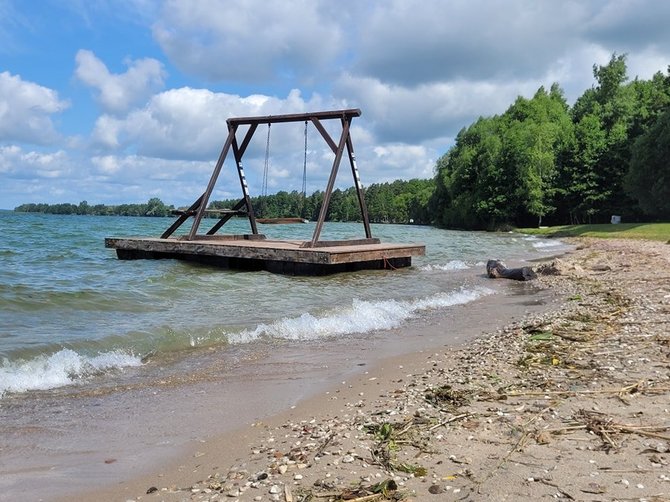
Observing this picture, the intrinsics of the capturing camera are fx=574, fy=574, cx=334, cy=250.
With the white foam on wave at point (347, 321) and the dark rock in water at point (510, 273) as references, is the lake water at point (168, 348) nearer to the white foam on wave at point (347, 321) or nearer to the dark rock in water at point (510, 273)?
the white foam on wave at point (347, 321)

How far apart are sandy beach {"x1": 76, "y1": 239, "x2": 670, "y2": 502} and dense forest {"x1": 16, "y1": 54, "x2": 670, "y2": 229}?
45678 millimetres

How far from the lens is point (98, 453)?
4.58m

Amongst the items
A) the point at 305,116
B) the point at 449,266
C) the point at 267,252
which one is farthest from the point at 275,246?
the point at 449,266

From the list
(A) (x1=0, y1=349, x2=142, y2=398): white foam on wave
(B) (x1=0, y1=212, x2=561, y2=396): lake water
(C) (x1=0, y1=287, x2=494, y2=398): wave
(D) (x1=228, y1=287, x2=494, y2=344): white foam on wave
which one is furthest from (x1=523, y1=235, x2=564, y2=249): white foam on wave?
(A) (x1=0, y1=349, x2=142, y2=398): white foam on wave

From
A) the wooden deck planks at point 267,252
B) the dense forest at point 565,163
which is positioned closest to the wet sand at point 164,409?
the wooden deck planks at point 267,252

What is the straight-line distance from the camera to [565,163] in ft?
227

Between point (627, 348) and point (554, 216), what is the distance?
2801 inches

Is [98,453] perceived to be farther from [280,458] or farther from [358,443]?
[358,443]

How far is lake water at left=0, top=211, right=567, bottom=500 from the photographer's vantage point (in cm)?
479

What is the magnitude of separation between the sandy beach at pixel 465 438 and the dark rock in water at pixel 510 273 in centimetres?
1078

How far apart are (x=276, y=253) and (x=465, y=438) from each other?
46.8 ft

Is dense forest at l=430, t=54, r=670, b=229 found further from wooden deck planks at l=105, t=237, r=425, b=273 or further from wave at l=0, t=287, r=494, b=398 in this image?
wave at l=0, t=287, r=494, b=398

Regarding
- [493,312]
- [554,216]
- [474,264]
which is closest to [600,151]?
[554,216]

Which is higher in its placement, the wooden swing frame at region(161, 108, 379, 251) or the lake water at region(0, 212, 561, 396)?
the wooden swing frame at region(161, 108, 379, 251)
